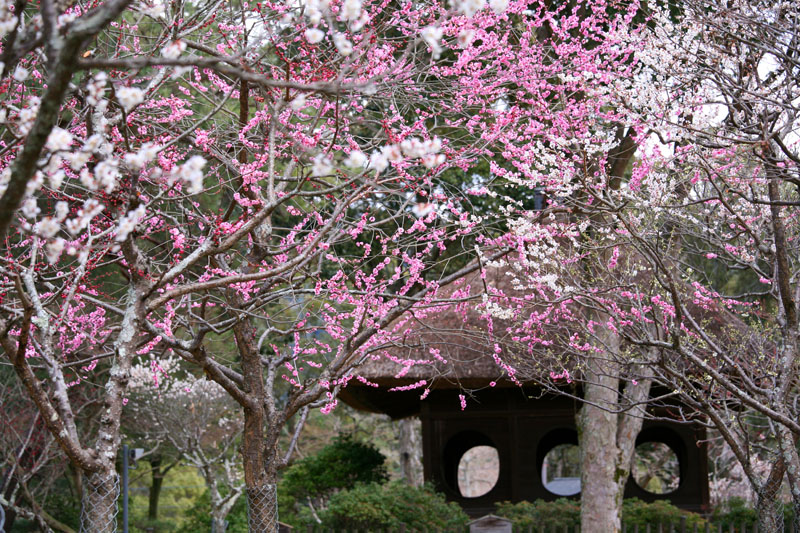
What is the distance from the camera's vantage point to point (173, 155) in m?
6.55

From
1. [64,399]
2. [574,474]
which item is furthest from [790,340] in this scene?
[574,474]

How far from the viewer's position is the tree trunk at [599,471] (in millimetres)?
8617

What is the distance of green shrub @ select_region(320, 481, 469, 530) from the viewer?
9.51 meters

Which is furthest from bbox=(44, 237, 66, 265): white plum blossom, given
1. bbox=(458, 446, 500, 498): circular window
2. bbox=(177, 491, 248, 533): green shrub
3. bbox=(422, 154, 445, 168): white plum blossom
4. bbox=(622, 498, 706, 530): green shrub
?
bbox=(458, 446, 500, 498): circular window

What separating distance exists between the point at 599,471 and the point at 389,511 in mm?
2683

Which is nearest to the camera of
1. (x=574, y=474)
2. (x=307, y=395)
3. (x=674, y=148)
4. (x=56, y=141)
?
(x=56, y=141)

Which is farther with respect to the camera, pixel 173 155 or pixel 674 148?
pixel 674 148

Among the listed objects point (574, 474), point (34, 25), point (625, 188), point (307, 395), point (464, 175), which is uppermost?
point (464, 175)

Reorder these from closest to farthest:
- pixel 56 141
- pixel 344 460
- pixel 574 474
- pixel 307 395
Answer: pixel 56 141, pixel 307 395, pixel 344 460, pixel 574 474

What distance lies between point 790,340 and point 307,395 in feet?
12.4

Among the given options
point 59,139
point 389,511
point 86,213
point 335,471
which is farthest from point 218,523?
point 59,139

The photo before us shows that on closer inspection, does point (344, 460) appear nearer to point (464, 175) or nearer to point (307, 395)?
point (464, 175)

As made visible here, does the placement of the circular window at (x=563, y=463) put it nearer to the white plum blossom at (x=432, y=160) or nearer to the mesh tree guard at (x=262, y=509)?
the mesh tree guard at (x=262, y=509)

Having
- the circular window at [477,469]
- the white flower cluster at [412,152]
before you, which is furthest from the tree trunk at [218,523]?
the circular window at [477,469]
